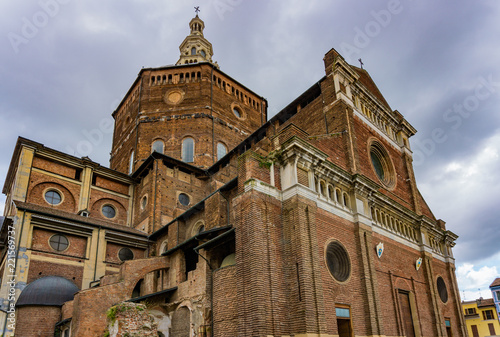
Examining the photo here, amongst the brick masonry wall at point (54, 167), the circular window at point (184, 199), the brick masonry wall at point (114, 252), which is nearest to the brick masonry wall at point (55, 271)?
the brick masonry wall at point (114, 252)

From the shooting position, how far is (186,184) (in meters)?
30.4

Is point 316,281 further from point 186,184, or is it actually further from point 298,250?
point 186,184

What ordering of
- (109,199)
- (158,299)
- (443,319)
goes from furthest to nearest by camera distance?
(109,199)
(443,319)
(158,299)

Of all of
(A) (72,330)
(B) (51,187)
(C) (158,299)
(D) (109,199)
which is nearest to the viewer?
(A) (72,330)

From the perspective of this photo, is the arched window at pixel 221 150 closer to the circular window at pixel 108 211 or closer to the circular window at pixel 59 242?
the circular window at pixel 108 211

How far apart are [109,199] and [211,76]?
609 inches

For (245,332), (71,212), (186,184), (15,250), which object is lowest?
(245,332)

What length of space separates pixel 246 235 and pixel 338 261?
4851mm

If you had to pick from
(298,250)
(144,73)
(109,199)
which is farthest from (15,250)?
(144,73)

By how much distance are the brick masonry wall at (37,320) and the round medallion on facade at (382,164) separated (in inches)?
766

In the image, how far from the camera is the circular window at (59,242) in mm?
23844

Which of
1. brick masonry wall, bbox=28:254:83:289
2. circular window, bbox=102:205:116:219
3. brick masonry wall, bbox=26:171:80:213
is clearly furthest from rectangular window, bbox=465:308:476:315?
brick masonry wall, bbox=26:171:80:213

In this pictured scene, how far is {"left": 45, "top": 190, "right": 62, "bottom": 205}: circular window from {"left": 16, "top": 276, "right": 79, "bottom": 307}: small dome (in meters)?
6.72

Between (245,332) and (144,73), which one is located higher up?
(144,73)
